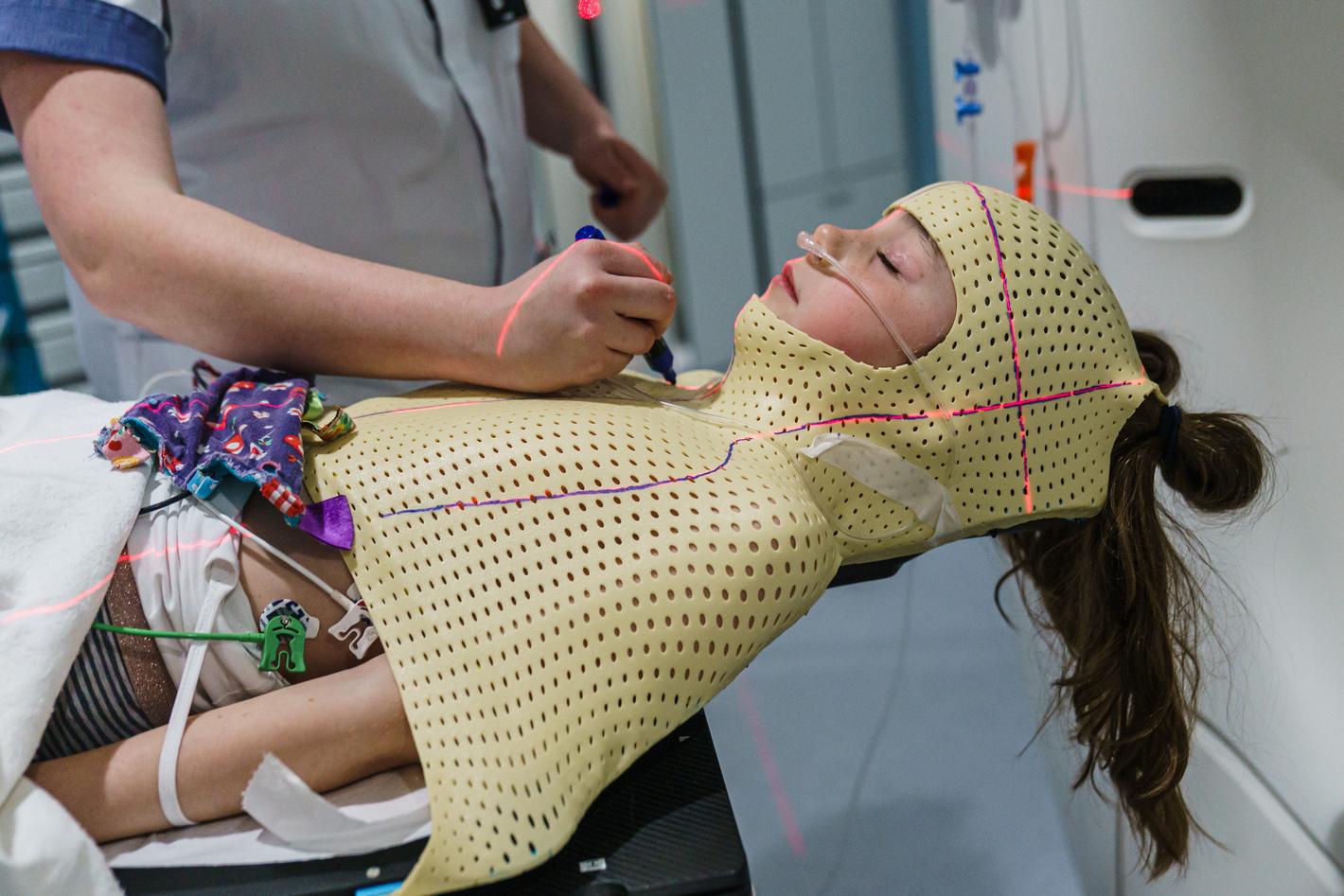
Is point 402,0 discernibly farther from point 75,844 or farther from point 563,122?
point 75,844

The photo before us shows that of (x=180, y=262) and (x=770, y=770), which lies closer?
(x=180, y=262)

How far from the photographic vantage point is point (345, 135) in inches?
49.9

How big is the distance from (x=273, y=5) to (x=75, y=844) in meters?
0.84

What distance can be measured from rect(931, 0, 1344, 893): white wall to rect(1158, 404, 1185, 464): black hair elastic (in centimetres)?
13

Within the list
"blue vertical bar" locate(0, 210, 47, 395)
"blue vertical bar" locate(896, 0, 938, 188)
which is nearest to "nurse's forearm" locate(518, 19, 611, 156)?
"blue vertical bar" locate(896, 0, 938, 188)

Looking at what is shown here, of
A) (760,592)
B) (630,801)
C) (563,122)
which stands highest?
(563,122)

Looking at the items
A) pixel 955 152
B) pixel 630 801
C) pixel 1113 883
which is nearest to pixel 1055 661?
pixel 1113 883

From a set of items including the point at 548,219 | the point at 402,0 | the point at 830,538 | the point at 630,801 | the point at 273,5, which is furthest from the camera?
the point at 548,219

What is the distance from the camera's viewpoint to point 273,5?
1.15 meters

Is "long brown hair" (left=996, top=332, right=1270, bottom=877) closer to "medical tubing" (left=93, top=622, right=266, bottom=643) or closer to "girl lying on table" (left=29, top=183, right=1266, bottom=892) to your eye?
"girl lying on table" (left=29, top=183, right=1266, bottom=892)

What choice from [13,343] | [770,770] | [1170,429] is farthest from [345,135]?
[13,343]

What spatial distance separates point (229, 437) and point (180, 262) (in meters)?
0.18

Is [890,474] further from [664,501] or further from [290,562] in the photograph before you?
[290,562]

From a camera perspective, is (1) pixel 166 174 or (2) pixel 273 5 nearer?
(1) pixel 166 174
